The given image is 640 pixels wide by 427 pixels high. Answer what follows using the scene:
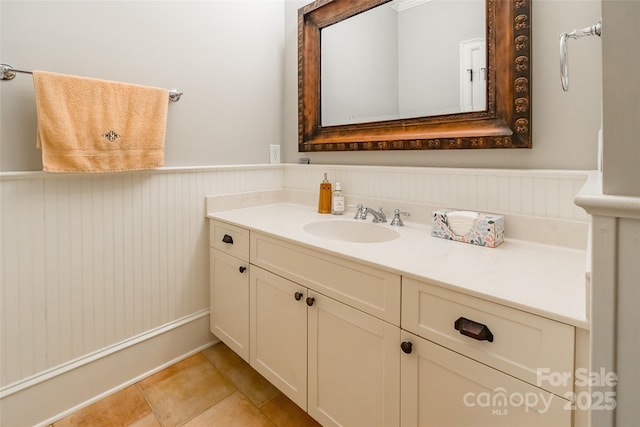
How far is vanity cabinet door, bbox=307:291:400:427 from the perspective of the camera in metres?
0.96

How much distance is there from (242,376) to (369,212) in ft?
3.18

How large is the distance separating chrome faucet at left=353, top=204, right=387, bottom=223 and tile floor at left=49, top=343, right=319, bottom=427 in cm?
85

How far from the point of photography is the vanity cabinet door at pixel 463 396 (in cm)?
70

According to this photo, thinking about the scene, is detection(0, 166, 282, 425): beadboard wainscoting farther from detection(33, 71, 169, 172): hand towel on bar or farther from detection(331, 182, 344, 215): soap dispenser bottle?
detection(331, 182, 344, 215): soap dispenser bottle

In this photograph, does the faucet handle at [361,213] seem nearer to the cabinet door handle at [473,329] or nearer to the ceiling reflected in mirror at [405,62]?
the ceiling reflected in mirror at [405,62]

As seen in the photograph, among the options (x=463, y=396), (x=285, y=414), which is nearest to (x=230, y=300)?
(x=285, y=414)

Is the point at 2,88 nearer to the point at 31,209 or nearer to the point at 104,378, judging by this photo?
the point at 31,209

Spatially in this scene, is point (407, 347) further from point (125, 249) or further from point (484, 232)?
point (125, 249)

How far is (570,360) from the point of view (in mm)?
Result: 649

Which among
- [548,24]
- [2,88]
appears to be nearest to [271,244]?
[2,88]

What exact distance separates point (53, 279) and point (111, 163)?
49 cm

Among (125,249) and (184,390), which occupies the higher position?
(125,249)

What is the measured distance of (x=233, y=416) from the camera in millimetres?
1362

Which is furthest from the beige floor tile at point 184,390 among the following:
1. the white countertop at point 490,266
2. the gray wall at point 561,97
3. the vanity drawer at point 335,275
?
the gray wall at point 561,97
